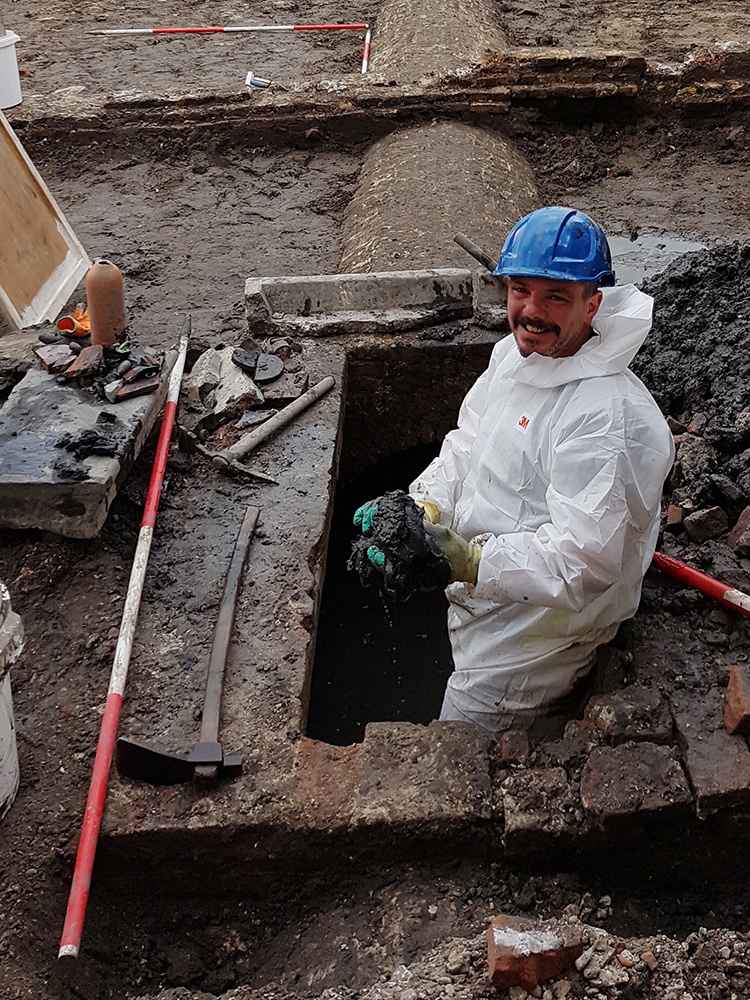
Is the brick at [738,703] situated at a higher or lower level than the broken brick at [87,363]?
lower

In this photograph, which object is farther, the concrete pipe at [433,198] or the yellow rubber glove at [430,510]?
the concrete pipe at [433,198]

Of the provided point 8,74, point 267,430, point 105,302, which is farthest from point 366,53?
point 267,430

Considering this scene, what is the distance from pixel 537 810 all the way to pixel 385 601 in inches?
123

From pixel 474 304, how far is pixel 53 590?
3.11 meters

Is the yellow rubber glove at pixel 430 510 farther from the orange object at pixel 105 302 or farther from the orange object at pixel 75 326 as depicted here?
the orange object at pixel 75 326

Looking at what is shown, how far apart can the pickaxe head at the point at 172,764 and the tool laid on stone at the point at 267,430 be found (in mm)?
1797

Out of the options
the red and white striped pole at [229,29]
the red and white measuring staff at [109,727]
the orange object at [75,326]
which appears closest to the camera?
the red and white measuring staff at [109,727]

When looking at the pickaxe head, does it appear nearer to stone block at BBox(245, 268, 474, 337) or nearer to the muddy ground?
the muddy ground

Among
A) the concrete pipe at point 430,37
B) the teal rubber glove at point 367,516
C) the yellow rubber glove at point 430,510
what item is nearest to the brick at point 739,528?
the yellow rubber glove at point 430,510

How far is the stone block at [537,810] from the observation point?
2.93 meters

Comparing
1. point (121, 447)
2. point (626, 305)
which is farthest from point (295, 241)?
point (626, 305)

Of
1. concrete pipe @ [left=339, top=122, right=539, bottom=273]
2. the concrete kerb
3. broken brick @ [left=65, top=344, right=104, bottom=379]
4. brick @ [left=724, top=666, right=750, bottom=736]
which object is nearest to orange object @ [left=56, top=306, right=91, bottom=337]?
broken brick @ [left=65, top=344, right=104, bottom=379]

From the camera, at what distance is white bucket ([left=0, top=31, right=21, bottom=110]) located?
9.12 m

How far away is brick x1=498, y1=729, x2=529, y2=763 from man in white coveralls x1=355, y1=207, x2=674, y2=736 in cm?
37
